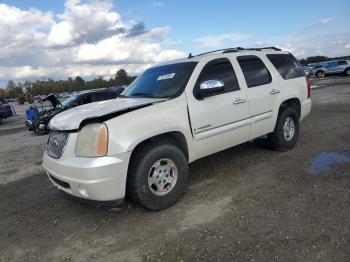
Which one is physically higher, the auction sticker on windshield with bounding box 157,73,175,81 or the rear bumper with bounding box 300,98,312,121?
the auction sticker on windshield with bounding box 157,73,175,81

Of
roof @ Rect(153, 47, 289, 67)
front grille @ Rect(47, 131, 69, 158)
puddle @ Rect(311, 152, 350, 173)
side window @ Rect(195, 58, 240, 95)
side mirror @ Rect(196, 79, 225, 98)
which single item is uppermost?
roof @ Rect(153, 47, 289, 67)

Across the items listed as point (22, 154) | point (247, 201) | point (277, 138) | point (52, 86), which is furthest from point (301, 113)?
point (52, 86)

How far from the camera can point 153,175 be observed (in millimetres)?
4145

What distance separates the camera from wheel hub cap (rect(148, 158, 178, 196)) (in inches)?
163

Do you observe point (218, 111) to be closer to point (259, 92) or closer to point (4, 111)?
point (259, 92)

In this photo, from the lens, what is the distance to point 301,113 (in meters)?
6.59

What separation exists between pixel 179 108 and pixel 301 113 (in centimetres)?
324

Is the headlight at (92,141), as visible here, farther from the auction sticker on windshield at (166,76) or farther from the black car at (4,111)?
the black car at (4,111)

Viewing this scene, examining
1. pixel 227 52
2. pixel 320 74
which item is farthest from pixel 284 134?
pixel 320 74

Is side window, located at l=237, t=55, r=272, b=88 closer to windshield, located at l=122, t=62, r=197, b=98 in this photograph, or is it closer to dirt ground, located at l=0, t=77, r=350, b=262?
windshield, located at l=122, t=62, r=197, b=98

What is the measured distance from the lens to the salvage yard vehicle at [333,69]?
31.4 m

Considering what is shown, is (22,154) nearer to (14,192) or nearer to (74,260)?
(14,192)

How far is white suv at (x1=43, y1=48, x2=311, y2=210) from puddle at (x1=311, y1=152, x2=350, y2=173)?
0.72m

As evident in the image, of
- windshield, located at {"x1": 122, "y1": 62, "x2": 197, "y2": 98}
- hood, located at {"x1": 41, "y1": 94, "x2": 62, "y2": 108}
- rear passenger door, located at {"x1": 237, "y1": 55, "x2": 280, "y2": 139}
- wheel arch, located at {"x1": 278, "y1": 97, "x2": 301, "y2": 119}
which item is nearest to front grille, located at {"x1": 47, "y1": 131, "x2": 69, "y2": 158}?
windshield, located at {"x1": 122, "y1": 62, "x2": 197, "y2": 98}
